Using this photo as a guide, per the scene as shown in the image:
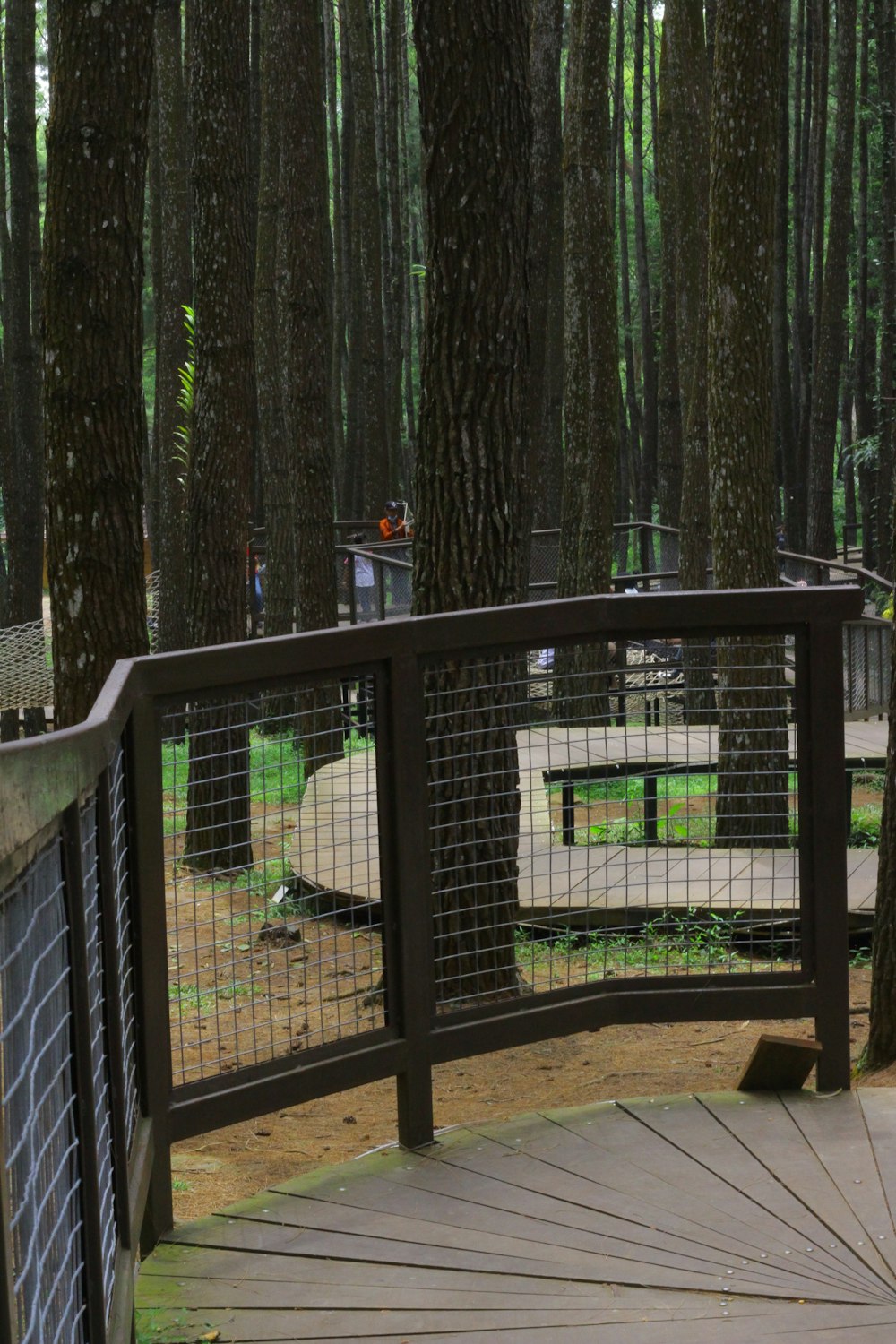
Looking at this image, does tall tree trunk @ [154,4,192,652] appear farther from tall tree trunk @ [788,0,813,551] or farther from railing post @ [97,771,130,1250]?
tall tree trunk @ [788,0,813,551]

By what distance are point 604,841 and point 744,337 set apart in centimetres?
435

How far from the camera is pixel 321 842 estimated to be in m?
8.15

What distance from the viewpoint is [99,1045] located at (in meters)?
2.29

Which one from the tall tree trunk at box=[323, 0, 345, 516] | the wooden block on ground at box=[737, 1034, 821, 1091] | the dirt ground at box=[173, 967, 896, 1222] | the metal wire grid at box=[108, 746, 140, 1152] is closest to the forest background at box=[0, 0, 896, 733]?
the tall tree trunk at box=[323, 0, 345, 516]

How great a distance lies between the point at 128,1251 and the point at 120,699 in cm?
95

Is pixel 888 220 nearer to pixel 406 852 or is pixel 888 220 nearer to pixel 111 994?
pixel 406 852

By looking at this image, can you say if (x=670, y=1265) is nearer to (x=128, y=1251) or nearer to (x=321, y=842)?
(x=128, y=1251)

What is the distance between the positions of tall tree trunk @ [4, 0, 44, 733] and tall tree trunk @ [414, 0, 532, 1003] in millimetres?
11609

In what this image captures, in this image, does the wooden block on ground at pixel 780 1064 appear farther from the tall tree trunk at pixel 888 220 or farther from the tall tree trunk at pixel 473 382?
the tall tree trunk at pixel 888 220

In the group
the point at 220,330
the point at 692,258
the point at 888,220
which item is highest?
the point at 888,220

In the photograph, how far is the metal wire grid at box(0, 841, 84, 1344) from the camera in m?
1.47

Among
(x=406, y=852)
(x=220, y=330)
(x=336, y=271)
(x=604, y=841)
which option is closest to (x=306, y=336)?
(x=220, y=330)

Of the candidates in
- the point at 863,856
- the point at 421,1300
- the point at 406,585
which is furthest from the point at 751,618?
the point at 406,585

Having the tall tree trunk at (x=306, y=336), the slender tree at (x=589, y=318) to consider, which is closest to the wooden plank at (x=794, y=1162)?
the tall tree trunk at (x=306, y=336)
